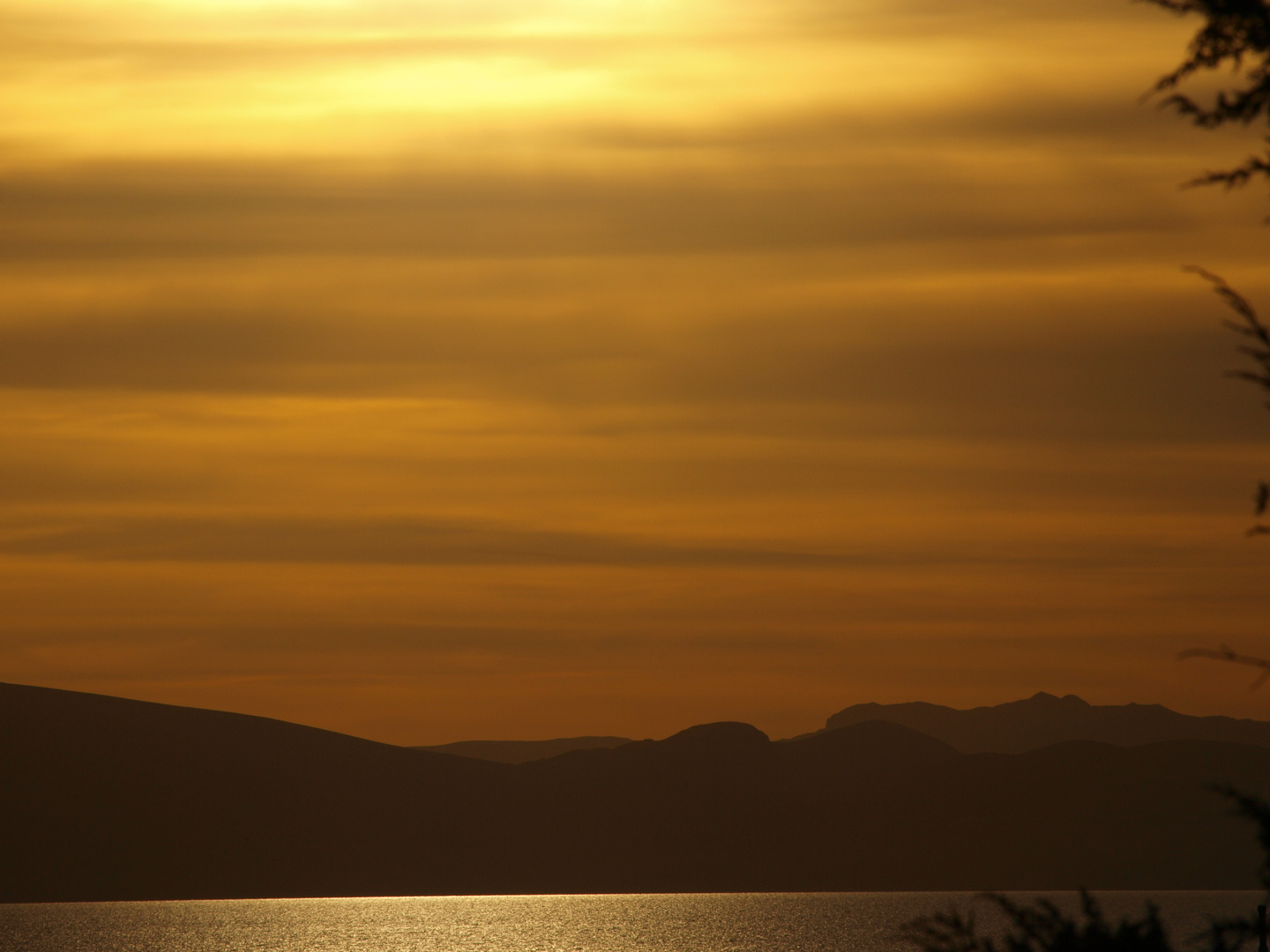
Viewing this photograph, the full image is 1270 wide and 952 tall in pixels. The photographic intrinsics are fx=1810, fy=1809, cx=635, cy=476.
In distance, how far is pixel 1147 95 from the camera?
14211 millimetres

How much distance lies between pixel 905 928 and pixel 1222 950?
2.83 metres

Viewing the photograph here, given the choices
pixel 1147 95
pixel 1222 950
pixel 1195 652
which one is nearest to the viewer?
pixel 1195 652

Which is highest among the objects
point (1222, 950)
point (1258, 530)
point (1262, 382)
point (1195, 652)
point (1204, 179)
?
point (1204, 179)

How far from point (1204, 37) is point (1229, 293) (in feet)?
8.45

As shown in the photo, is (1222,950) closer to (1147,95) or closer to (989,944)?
(989,944)

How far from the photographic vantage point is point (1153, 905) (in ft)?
55.7

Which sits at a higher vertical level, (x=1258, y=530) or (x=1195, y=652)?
(x=1258, y=530)

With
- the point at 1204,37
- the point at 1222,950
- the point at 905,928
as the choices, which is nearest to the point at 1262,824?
the point at 1222,950

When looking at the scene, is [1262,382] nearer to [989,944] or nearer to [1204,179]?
[1204,179]

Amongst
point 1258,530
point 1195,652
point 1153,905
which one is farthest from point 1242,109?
point 1153,905

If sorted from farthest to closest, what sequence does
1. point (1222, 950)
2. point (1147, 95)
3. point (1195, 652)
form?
point (1222, 950) → point (1147, 95) → point (1195, 652)

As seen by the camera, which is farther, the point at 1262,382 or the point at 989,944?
the point at 989,944

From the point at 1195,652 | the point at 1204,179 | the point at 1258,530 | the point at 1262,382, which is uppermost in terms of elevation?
the point at 1204,179

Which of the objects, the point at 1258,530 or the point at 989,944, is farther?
the point at 989,944
